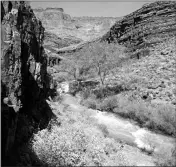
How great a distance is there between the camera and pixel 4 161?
17.2ft

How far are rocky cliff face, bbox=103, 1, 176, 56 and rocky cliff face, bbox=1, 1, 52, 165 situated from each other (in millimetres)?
26827

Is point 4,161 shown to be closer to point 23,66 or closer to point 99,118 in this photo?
point 23,66

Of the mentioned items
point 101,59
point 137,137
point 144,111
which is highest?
point 101,59

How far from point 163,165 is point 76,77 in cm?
2335

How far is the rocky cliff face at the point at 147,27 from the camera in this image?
32344 millimetres

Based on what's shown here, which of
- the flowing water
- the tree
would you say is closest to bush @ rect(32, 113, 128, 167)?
the flowing water

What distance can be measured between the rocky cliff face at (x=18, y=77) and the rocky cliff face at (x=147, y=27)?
2683 cm

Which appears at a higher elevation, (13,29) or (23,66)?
(13,29)

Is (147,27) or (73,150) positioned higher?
(147,27)

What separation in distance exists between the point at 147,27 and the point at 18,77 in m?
33.5

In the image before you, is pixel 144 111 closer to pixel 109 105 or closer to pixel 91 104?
pixel 109 105

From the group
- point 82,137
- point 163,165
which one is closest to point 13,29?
point 82,137

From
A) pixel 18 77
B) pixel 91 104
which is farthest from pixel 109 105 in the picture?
pixel 18 77

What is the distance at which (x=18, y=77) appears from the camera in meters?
5.87
